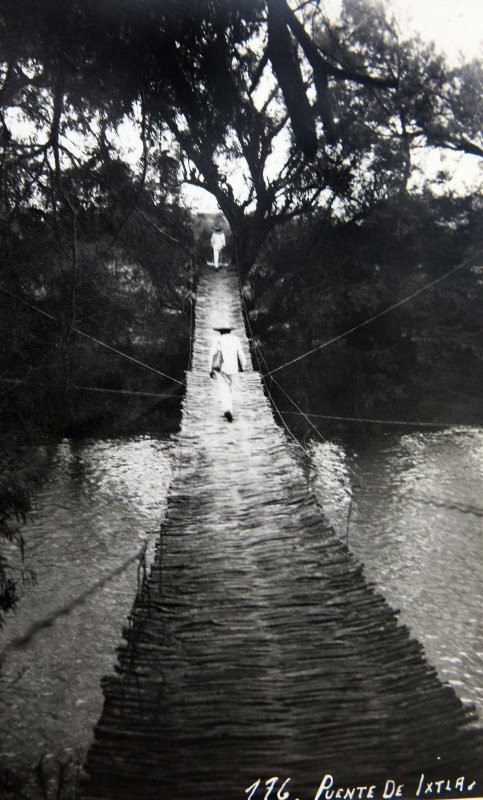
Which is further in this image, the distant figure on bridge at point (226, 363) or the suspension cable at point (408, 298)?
the suspension cable at point (408, 298)

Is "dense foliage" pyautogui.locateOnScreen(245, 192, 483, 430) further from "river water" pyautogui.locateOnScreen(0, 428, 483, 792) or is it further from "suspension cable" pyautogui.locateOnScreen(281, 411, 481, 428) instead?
"river water" pyautogui.locateOnScreen(0, 428, 483, 792)

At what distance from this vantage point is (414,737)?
56.6 inches

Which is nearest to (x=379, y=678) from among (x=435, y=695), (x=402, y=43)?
(x=435, y=695)

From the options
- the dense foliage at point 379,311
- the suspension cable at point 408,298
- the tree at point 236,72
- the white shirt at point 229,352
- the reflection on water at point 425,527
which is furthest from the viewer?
the dense foliage at point 379,311

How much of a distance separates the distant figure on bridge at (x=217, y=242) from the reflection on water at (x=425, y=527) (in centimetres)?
255

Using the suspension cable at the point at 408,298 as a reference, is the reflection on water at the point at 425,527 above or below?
below

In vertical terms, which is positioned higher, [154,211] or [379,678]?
[154,211]

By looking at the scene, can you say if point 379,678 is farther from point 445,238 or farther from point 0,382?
point 445,238

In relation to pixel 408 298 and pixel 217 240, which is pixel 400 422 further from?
pixel 217 240

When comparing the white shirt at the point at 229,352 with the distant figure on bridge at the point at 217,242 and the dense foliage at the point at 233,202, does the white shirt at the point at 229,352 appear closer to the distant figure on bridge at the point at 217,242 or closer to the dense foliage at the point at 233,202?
the dense foliage at the point at 233,202

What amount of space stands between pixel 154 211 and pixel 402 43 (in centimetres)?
270

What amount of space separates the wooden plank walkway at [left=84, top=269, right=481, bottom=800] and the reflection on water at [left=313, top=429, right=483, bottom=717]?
231 centimetres

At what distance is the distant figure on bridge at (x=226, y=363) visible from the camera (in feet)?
11.9

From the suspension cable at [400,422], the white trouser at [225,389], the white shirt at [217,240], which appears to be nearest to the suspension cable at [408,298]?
the suspension cable at [400,422]
